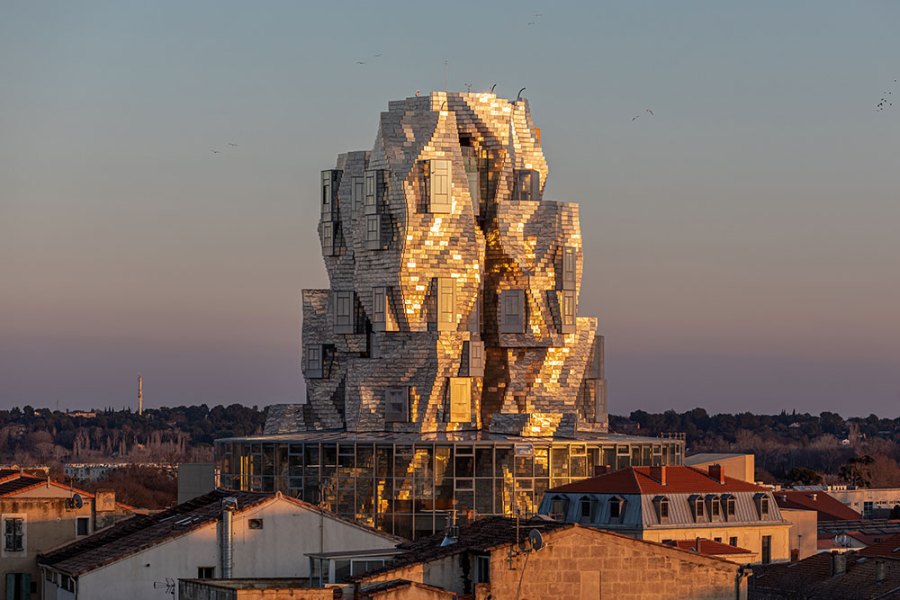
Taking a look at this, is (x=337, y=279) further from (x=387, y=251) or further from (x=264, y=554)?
(x=264, y=554)

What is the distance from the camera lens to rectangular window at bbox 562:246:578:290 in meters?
110

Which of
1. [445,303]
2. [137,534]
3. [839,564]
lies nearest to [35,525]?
[137,534]

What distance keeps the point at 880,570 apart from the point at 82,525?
2833cm

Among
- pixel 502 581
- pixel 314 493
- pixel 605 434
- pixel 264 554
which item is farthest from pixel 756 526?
pixel 502 581

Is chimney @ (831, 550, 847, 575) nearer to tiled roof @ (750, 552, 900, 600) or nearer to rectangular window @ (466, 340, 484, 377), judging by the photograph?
tiled roof @ (750, 552, 900, 600)

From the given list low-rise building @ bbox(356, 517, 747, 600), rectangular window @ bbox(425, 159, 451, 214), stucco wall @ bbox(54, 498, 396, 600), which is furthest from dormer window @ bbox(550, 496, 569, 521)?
low-rise building @ bbox(356, 517, 747, 600)

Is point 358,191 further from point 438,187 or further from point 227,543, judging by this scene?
point 227,543

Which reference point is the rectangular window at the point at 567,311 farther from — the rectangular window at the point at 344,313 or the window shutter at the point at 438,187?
the rectangular window at the point at 344,313

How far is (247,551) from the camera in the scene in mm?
65938

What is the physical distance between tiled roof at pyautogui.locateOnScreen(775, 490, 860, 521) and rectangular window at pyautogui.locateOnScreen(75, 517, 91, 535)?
6153 cm

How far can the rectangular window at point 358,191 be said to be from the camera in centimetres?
10888

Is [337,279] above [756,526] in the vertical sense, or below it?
above

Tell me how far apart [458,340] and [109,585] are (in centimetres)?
4502

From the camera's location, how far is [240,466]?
111m
